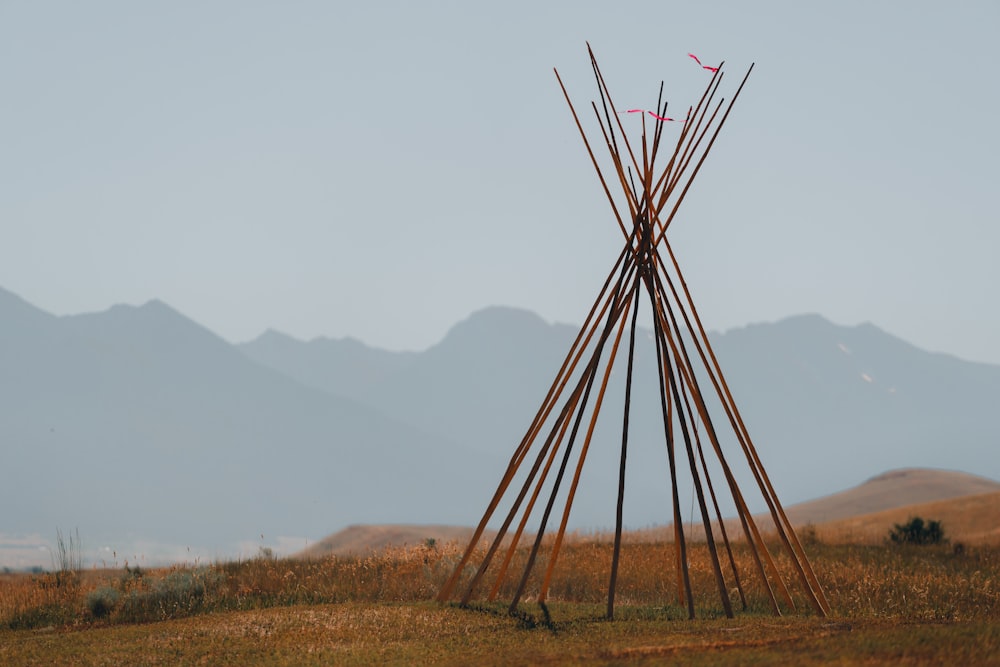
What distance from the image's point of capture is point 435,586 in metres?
9.40

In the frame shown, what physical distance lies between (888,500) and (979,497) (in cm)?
1010

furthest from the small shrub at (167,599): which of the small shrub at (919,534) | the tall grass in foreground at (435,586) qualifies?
the small shrub at (919,534)

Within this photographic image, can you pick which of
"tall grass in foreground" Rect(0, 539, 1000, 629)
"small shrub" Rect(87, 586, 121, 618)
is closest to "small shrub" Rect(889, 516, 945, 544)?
"tall grass in foreground" Rect(0, 539, 1000, 629)

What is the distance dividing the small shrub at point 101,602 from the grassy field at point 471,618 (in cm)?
1

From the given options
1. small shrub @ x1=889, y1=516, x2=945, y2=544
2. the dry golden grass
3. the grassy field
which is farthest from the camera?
the dry golden grass

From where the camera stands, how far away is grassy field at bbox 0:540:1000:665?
5.87 m

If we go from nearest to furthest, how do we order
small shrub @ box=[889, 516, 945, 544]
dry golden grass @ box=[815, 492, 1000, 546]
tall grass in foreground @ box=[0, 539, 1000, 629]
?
tall grass in foreground @ box=[0, 539, 1000, 629] → small shrub @ box=[889, 516, 945, 544] → dry golden grass @ box=[815, 492, 1000, 546]

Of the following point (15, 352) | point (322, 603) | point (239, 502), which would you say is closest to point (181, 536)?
point (239, 502)

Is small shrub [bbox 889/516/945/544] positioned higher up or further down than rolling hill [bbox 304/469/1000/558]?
further down

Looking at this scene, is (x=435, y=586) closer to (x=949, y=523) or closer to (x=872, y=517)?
(x=949, y=523)

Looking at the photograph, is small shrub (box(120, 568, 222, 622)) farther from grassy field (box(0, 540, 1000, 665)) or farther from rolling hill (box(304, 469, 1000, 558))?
rolling hill (box(304, 469, 1000, 558))

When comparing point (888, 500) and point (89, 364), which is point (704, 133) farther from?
point (89, 364)

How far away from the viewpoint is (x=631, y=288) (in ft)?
27.5

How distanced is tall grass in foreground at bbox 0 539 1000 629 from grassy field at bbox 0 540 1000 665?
0.02 m
